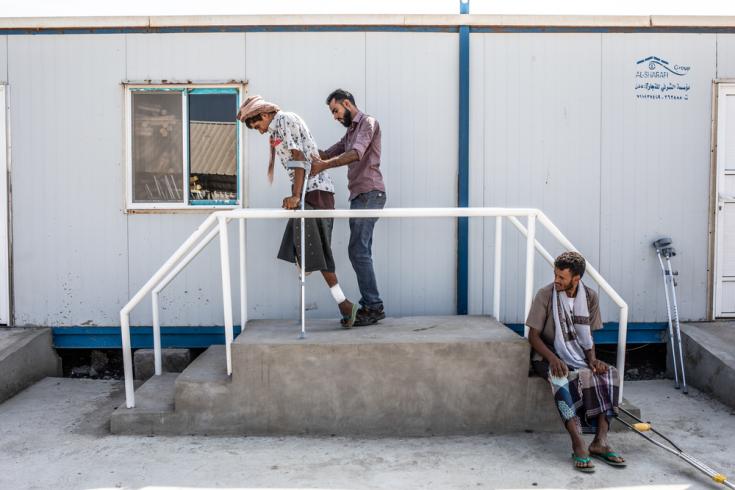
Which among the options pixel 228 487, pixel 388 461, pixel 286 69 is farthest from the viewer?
pixel 286 69

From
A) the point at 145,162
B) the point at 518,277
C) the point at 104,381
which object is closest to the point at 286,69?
the point at 145,162

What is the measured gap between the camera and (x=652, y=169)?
610 centimetres

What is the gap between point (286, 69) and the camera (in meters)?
5.98

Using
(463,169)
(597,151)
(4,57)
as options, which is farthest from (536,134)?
(4,57)

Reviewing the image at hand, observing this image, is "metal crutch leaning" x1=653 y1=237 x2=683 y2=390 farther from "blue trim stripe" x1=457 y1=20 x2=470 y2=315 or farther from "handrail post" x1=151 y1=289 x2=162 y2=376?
"handrail post" x1=151 y1=289 x2=162 y2=376

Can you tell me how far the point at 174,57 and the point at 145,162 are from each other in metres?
0.91

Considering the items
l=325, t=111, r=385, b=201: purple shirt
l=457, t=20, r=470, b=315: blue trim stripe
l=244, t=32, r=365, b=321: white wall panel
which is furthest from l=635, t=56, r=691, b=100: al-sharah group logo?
l=325, t=111, r=385, b=201: purple shirt

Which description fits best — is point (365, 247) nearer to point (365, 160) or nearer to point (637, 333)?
point (365, 160)

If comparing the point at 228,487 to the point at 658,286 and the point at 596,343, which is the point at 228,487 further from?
the point at 658,286

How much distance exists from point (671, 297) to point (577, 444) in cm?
255

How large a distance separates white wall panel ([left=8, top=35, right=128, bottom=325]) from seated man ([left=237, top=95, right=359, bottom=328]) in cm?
179

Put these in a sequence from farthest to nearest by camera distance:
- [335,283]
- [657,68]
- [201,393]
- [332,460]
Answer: [657,68]
[335,283]
[201,393]
[332,460]

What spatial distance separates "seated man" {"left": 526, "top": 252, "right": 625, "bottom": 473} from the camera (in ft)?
13.9

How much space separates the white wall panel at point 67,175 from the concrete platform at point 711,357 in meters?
4.69
